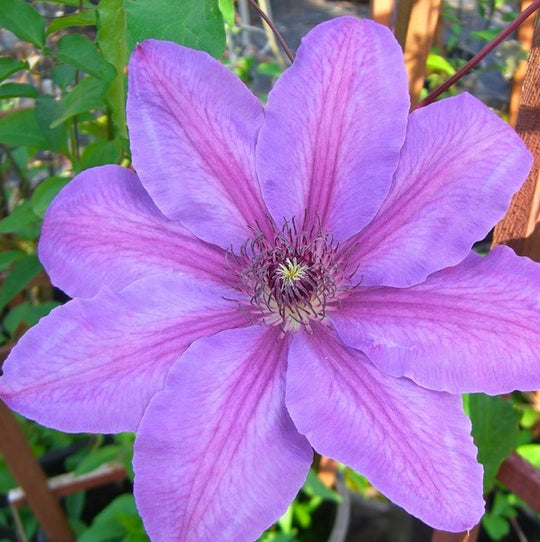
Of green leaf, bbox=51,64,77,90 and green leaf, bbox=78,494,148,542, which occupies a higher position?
green leaf, bbox=51,64,77,90

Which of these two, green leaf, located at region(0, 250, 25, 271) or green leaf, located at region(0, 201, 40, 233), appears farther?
green leaf, located at region(0, 250, 25, 271)

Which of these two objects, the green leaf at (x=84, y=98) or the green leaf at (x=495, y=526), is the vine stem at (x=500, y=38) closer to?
the green leaf at (x=84, y=98)

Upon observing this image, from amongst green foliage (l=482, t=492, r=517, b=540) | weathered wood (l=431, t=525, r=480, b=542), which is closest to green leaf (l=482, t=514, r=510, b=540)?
green foliage (l=482, t=492, r=517, b=540)

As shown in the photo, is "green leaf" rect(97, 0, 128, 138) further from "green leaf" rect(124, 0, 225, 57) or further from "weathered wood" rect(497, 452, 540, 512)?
"weathered wood" rect(497, 452, 540, 512)

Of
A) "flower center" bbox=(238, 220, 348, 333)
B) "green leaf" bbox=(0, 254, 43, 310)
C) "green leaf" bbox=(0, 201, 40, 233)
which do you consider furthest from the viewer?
"green leaf" bbox=(0, 254, 43, 310)

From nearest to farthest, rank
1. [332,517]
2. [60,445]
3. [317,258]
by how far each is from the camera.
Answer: [317,258] < [332,517] < [60,445]

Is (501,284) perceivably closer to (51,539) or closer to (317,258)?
(317,258)

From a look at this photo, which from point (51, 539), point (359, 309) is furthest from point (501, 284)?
point (51, 539)

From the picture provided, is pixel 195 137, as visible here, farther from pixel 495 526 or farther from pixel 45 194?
pixel 495 526
